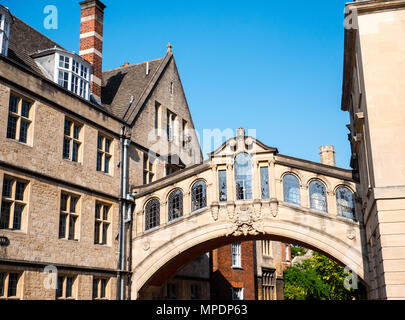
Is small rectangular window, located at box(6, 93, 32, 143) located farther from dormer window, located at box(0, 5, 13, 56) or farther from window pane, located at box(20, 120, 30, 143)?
dormer window, located at box(0, 5, 13, 56)

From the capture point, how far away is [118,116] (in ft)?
68.0

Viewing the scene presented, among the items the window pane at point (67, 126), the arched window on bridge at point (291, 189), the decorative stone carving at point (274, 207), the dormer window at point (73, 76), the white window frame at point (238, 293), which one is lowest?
the white window frame at point (238, 293)

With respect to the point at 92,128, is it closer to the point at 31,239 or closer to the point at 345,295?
the point at 31,239

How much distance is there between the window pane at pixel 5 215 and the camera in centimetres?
1363

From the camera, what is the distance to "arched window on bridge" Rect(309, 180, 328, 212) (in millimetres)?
17386

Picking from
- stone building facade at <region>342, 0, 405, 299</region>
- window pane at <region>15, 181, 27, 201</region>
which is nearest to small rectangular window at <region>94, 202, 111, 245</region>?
window pane at <region>15, 181, 27, 201</region>

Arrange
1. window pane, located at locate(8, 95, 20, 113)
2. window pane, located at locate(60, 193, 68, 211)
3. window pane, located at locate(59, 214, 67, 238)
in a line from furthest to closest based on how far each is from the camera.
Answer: window pane, located at locate(60, 193, 68, 211)
window pane, located at locate(59, 214, 67, 238)
window pane, located at locate(8, 95, 20, 113)

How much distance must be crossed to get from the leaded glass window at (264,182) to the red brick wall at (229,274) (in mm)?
11434

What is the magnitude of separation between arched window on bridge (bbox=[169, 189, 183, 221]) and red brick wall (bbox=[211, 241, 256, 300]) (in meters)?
9.92

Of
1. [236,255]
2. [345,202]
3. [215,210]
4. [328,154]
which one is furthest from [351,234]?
[328,154]


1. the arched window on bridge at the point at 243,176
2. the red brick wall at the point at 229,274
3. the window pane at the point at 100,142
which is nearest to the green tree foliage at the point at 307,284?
the red brick wall at the point at 229,274

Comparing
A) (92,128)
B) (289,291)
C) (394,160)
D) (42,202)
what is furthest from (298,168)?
(289,291)

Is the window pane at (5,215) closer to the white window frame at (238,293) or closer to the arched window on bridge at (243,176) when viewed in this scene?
the arched window on bridge at (243,176)
